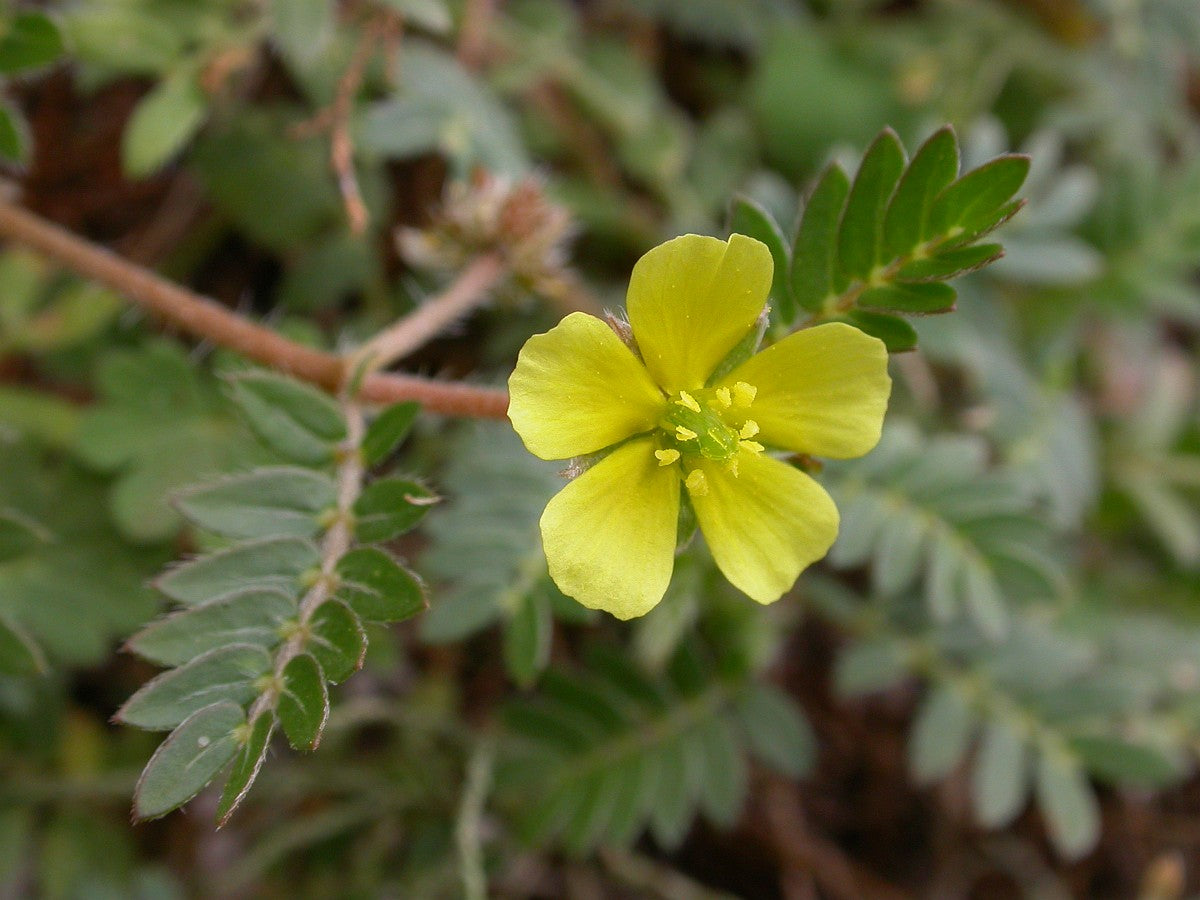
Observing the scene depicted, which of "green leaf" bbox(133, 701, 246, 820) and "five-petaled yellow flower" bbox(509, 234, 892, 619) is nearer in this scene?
"green leaf" bbox(133, 701, 246, 820)

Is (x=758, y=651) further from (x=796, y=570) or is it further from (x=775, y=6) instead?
(x=775, y=6)

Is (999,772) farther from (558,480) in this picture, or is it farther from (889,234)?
(889,234)

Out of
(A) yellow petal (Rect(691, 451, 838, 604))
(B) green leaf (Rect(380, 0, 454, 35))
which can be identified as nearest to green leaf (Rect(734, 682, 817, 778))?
(A) yellow petal (Rect(691, 451, 838, 604))

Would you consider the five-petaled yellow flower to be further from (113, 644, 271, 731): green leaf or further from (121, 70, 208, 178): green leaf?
(121, 70, 208, 178): green leaf

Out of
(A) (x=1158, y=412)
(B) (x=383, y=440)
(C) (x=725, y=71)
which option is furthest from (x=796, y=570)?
(C) (x=725, y=71)

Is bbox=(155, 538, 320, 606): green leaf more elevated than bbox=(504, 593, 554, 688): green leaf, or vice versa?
bbox=(155, 538, 320, 606): green leaf

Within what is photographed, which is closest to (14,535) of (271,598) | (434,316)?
(271,598)
